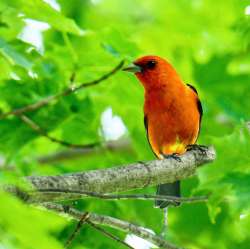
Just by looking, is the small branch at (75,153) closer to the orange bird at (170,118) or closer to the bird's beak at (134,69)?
the orange bird at (170,118)

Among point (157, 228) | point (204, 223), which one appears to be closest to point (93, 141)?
point (157, 228)

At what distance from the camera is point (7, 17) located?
12.3 feet

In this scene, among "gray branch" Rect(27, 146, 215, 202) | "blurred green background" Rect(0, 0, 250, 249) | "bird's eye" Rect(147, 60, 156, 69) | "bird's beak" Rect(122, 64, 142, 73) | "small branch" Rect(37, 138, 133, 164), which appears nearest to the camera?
"gray branch" Rect(27, 146, 215, 202)

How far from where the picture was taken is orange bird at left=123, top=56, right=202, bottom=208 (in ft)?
19.2

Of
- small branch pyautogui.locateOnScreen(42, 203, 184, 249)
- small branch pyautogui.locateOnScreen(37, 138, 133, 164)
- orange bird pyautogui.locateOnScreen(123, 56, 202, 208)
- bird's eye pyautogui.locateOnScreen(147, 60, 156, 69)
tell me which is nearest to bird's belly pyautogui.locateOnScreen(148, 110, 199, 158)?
orange bird pyautogui.locateOnScreen(123, 56, 202, 208)

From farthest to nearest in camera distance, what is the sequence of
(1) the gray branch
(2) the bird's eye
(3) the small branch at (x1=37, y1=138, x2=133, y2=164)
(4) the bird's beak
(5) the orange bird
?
(2) the bird's eye, (3) the small branch at (x1=37, y1=138, x2=133, y2=164), (4) the bird's beak, (5) the orange bird, (1) the gray branch

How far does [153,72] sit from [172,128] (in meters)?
0.87

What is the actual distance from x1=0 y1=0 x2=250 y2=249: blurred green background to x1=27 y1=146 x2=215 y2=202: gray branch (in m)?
0.41

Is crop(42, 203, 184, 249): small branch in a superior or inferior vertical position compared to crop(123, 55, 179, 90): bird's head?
inferior

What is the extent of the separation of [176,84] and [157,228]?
1.87 meters

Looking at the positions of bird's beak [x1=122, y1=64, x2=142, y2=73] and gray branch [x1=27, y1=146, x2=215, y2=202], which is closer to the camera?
gray branch [x1=27, y1=146, x2=215, y2=202]

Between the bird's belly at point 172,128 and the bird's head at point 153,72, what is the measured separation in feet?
1.73

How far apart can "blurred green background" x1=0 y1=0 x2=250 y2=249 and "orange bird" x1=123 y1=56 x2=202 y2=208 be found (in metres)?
0.14

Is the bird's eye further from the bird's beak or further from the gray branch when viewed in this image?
the gray branch
